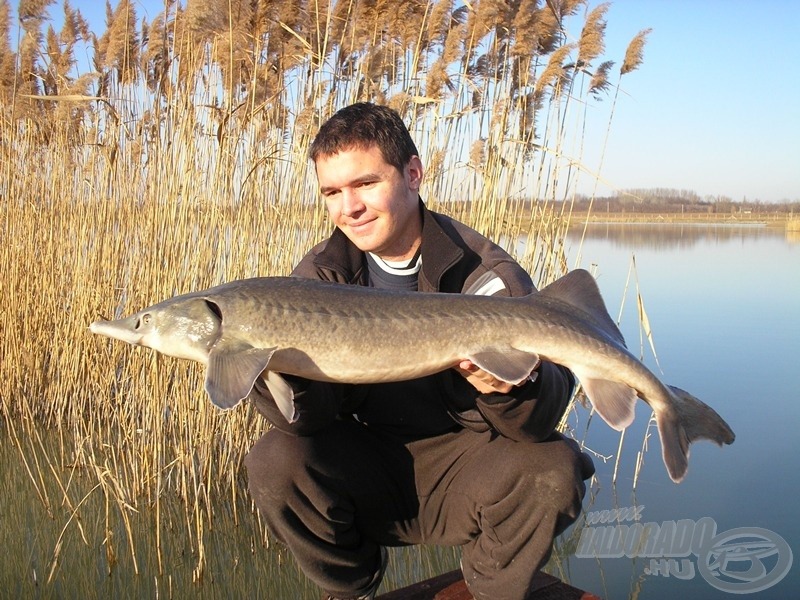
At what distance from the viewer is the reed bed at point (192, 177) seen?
145 inches

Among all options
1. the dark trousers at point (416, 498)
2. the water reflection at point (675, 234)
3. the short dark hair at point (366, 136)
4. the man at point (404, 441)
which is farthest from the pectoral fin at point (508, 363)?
the water reflection at point (675, 234)

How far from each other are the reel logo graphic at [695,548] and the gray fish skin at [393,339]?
1.68 metres

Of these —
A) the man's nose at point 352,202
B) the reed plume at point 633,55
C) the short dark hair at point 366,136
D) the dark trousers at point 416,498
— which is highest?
the reed plume at point 633,55

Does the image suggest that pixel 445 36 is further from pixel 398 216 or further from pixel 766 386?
pixel 766 386

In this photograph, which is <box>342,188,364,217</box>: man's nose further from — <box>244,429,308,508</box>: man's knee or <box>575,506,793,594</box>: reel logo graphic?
<box>575,506,793,594</box>: reel logo graphic

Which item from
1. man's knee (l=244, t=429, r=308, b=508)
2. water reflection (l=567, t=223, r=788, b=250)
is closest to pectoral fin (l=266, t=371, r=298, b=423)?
man's knee (l=244, t=429, r=308, b=508)

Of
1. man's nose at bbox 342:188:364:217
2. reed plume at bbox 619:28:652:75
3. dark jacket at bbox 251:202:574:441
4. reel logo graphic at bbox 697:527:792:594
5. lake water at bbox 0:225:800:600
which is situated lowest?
lake water at bbox 0:225:800:600

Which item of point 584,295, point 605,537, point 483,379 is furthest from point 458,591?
point 605,537

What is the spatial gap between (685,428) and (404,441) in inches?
38.1

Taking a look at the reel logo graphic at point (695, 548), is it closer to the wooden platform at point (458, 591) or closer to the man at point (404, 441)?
the wooden platform at point (458, 591)

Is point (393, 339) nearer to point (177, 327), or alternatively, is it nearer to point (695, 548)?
point (177, 327)

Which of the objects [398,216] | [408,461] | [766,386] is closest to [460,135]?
[398,216]

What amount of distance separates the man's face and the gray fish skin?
445 millimetres

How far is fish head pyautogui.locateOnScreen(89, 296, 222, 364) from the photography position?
210 centimetres
